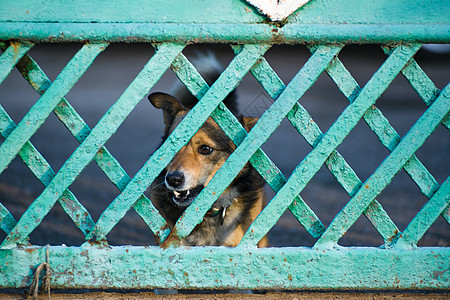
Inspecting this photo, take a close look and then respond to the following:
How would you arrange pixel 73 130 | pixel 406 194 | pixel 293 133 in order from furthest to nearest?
pixel 293 133, pixel 406 194, pixel 73 130

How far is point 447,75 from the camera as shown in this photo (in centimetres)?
953

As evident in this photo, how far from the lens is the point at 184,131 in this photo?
195cm

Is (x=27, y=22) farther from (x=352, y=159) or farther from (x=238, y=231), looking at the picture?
(x=352, y=159)

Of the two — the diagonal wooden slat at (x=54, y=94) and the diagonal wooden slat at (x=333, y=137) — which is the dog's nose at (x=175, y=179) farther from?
the diagonal wooden slat at (x=54, y=94)

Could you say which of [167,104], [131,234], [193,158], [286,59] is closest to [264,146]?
[131,234]

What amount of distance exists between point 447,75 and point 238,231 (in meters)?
8.63

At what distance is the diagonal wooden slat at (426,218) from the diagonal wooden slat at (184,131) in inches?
43.1

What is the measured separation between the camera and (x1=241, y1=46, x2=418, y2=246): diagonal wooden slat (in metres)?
1.91

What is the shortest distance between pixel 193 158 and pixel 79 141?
953 mm

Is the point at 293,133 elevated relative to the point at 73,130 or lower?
elevated

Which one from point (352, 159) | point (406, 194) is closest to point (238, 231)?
point (406, 194)

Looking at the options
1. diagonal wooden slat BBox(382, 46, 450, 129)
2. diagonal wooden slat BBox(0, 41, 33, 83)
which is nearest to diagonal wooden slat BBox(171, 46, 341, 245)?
diagonal wooden slat BBox(382, 46, 450, 129)

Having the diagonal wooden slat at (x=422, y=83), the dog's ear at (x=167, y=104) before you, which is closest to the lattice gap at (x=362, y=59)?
the dog's ear at (x=167, y=104)

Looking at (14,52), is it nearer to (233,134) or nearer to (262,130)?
(233,134)
